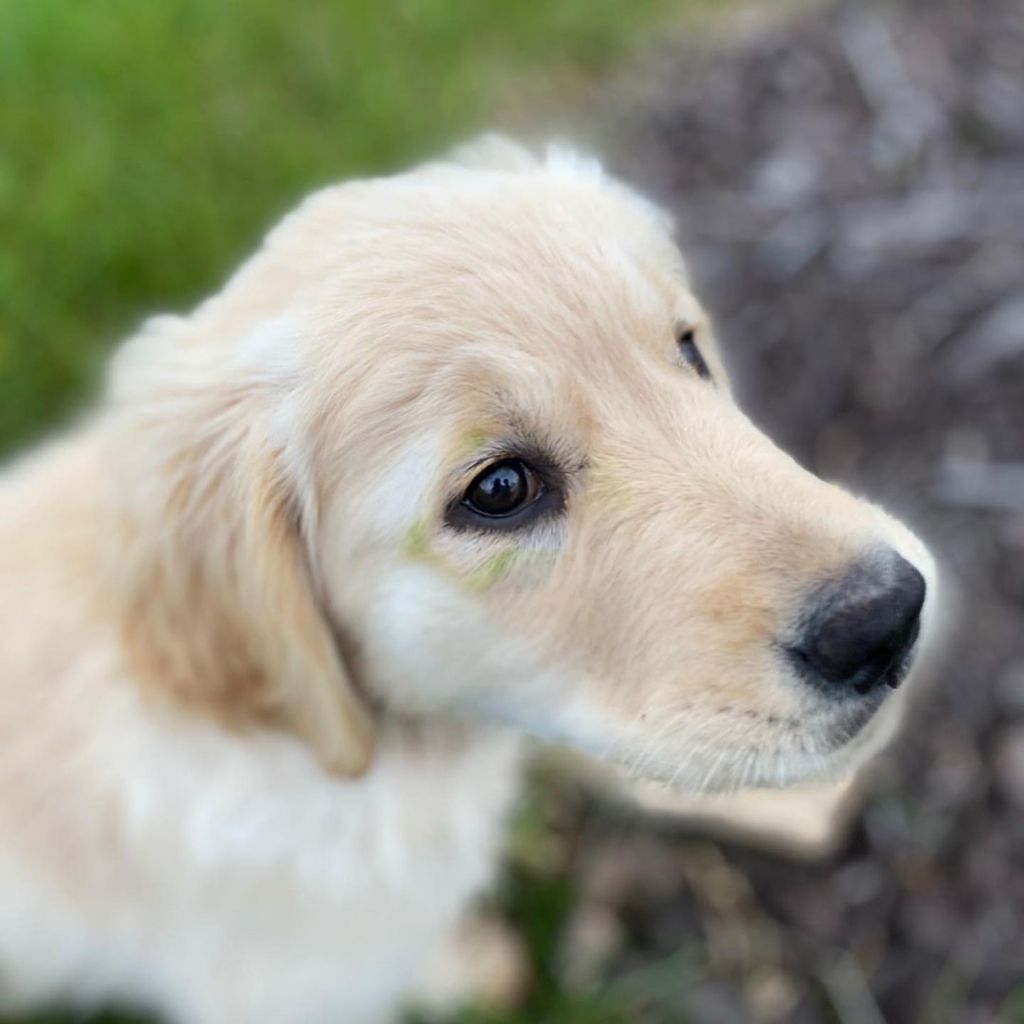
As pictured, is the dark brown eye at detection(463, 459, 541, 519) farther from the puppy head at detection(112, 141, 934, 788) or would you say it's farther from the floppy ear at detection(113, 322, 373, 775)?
the floppy ear at detection(113, 322, 373, 775)

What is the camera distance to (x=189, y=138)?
3488mm

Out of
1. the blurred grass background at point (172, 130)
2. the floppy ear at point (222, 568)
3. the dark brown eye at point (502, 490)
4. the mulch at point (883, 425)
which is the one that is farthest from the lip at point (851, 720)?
the blurred grass background at point (172, 130)

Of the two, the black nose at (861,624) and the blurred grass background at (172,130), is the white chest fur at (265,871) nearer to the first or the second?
the black nose at (861,624)

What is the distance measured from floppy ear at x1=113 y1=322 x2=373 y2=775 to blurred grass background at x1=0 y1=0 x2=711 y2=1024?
1.35 metres

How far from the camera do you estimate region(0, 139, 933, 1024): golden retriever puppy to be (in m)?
1.52

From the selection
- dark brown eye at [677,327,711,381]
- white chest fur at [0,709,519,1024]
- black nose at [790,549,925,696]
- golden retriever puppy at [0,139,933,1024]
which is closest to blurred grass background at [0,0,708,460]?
golden retriever puppy at [0,139,933,1024]

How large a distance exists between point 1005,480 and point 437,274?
200 cm

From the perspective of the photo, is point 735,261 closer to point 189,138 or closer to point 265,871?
point 189,138

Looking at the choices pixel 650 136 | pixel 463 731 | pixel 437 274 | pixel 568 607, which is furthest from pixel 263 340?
pixel 650 136

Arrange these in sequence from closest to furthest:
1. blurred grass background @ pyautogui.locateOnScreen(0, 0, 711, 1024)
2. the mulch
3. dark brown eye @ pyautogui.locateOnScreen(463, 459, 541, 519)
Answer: dark brown eye @ pyautogui.locateOnScreen(463, 459, 541, 519), the mulch, blurred grass background @ pyautogui.locateOnScreen(0, 0, 711, 1024)

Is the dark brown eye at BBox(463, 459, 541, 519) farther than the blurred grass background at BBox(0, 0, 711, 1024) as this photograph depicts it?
No

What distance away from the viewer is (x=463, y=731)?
1.99 m

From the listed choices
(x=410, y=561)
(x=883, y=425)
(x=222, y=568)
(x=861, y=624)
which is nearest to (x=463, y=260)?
(x=410, y=561)

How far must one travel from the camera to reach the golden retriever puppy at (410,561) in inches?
59.9
